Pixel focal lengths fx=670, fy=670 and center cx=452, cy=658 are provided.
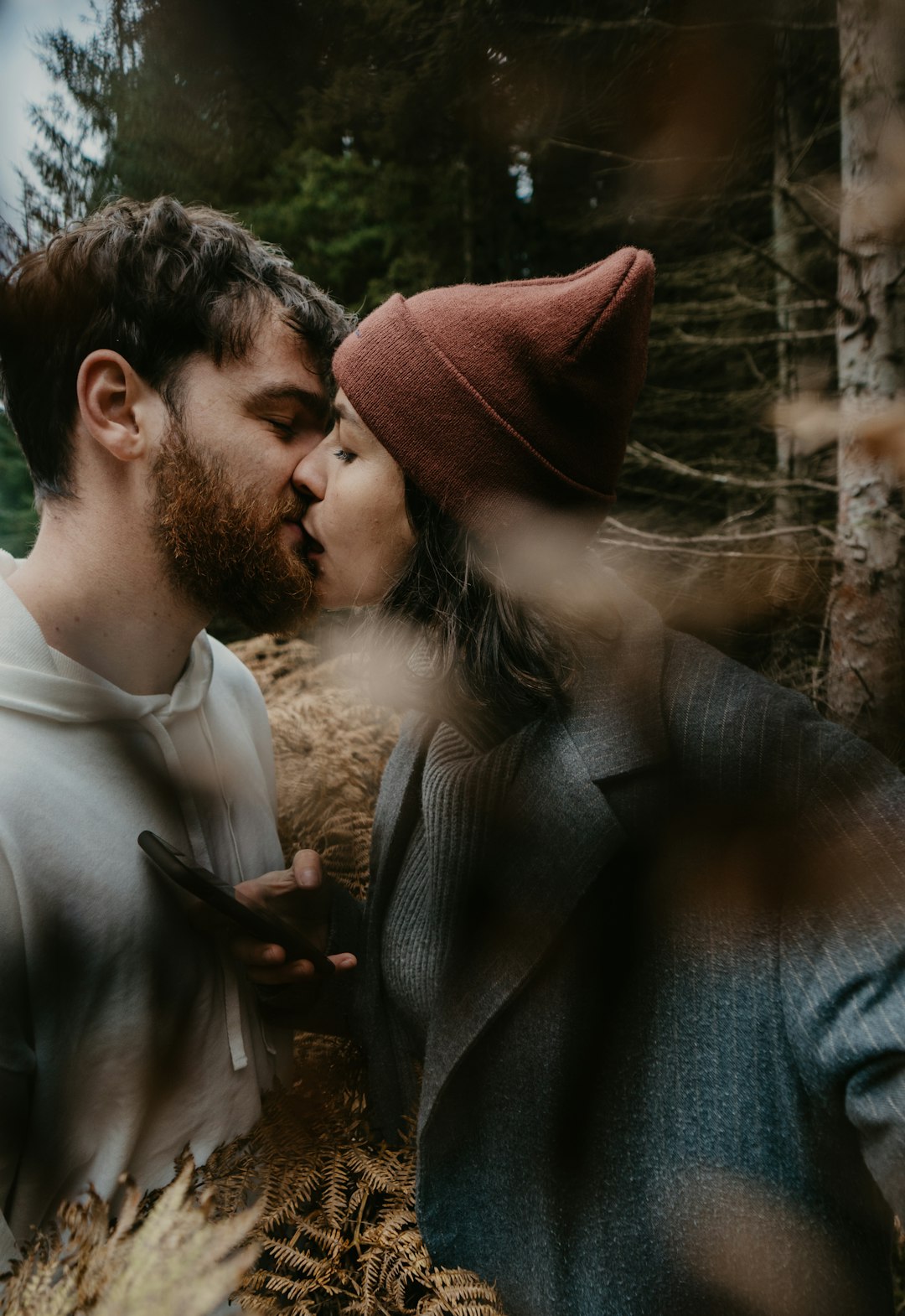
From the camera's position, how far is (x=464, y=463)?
2.48ft

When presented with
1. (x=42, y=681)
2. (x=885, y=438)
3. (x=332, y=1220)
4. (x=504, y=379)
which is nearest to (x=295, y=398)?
(x=504, y=379)

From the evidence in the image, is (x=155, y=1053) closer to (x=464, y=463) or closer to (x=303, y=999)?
(x=303, y=999)

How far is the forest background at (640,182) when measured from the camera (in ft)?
2.36

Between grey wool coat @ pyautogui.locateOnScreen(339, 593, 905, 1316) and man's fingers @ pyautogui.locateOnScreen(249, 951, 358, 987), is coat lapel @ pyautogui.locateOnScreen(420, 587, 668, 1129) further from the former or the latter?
man's fingers @ pyautogui.locateOnScreen(249, 951, 358, 987)

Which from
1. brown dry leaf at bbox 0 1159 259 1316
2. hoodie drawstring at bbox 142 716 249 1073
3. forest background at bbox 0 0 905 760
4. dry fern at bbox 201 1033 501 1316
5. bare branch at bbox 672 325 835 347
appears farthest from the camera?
bare branch at bbox 672 325 835 347

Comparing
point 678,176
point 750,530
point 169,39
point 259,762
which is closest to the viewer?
point 169,39

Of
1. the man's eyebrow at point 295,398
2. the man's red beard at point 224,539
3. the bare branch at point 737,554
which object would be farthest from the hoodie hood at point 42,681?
the bare branch at point 737,554

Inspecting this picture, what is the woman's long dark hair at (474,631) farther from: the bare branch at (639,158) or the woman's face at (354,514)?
the bare branch at (639,158)

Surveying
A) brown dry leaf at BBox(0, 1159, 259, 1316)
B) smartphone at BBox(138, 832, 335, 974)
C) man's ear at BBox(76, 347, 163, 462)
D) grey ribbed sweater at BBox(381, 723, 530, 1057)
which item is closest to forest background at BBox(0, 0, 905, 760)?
man's ear at BBox(76, 347, 163, 462)

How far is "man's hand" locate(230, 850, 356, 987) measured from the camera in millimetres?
778

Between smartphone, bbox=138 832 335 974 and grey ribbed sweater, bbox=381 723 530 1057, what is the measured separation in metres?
0.15

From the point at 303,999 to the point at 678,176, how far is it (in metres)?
1.15

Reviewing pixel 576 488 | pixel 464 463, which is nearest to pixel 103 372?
pixel 464 463

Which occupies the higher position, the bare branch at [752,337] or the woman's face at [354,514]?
the bare branch at [752,337]
